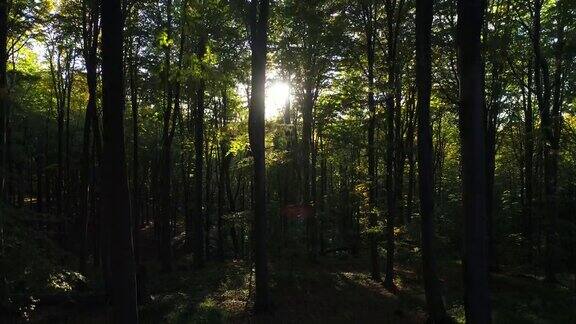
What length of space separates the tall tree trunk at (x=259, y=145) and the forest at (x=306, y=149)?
42mm

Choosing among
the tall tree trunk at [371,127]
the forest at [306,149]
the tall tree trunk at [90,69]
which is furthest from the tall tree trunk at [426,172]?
the tall tree trunk at [90,69]

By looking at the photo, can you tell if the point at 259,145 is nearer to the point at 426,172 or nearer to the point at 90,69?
the point at 426,172

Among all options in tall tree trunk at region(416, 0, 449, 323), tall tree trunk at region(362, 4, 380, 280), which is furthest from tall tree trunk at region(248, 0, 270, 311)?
tall tree trunk at region(362, 4, 380, 280)

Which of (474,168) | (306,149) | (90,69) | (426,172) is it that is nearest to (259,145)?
(426,172)

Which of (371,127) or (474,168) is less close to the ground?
(371,127)

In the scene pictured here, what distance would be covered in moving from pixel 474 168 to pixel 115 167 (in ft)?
15.4

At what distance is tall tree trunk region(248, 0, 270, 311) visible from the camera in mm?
12977

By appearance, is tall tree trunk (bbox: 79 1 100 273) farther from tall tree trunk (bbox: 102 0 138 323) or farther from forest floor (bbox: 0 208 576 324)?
tall tree trunk (bbox: 102 0 138 323)

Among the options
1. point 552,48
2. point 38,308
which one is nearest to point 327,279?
point 38,308

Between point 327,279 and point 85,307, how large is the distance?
8.23 meters

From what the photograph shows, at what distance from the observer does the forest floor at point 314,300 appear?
1243 cm

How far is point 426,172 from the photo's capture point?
10.9 m

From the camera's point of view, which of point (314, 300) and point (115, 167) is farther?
point (314, 300)

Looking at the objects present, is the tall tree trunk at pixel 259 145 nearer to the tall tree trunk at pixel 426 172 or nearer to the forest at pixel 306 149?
the forest at pixel 306 149
